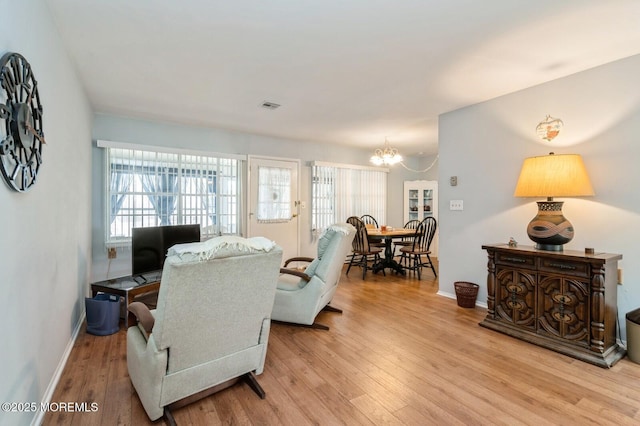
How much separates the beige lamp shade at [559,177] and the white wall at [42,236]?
3.61 m

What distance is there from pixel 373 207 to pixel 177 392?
562cm

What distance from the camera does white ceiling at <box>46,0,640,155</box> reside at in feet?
6.50

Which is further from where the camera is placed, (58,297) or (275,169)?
(275,169)

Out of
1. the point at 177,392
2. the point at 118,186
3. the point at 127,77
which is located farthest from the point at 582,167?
the point at 118,186

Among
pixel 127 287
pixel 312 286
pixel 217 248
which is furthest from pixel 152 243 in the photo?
pixel 217 248

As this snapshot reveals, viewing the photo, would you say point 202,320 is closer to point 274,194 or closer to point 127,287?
point 127,287

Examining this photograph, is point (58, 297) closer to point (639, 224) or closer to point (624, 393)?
point (624, 393)

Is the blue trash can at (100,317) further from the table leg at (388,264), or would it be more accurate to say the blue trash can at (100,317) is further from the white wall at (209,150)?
the table leg at (388,264)

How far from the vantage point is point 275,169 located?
552 centimetres

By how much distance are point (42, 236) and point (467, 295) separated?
392 cm

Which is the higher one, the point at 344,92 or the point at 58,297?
the point at 344,92

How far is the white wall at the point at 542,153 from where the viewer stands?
261cm

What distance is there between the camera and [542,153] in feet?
10.4

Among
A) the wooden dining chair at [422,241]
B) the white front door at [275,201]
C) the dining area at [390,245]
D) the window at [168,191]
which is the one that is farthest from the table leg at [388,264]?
the window at [168,191]
